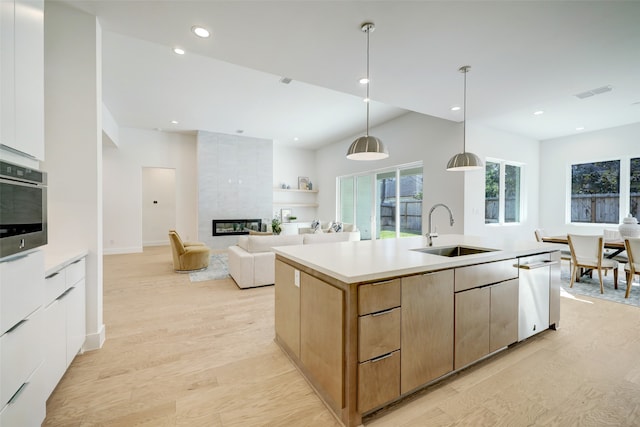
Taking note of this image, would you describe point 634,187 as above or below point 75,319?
above

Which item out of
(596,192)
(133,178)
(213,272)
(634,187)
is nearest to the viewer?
(213,272)

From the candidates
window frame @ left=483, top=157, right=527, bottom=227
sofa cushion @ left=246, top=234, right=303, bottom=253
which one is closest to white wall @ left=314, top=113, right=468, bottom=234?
window frame @ left=483, top=157, right=527, bottom=227

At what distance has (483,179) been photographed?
531 cm

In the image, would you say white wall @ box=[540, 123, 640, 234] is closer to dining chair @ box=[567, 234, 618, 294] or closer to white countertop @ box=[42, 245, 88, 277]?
dining chair @ box=[567, 234, 618, 294]

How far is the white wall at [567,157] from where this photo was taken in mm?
5348

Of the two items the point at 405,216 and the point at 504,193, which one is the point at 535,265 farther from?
the point at 504,193

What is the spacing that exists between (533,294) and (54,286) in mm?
3715

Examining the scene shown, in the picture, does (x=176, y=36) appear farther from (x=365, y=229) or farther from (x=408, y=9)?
(x=365, y=229)

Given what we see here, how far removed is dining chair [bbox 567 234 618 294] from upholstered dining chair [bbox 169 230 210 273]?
6265 millimetres

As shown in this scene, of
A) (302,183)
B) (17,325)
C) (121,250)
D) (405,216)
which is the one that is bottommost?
(121,250)

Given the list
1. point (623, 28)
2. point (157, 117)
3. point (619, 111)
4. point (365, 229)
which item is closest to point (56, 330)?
point (623, 28)

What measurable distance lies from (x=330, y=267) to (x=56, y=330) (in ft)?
5.90

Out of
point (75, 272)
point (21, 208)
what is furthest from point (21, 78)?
point (75, 272)

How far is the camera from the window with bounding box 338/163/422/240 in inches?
245
